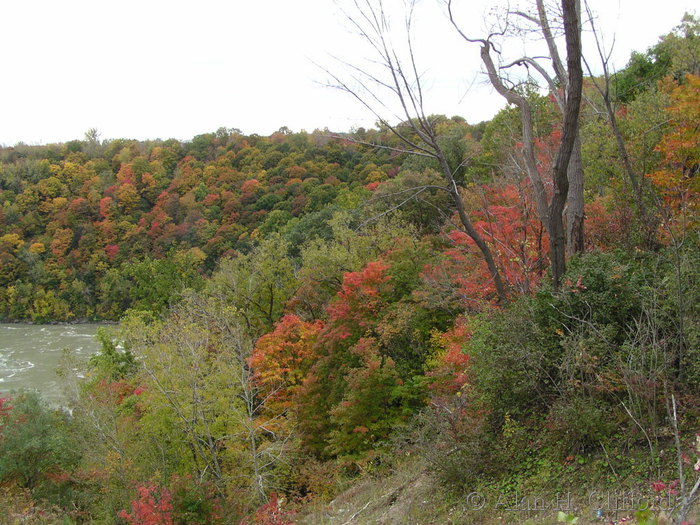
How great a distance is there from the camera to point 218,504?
10.0 m

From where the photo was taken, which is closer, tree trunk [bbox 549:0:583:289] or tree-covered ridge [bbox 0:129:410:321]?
tree trunk [bbox 549:0:583:289]

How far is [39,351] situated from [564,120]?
39295mm

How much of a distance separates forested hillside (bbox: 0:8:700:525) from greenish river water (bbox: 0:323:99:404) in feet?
21.1

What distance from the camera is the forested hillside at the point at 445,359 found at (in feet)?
A: 19.4

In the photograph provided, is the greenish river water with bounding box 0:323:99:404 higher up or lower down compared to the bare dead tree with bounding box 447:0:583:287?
lower down

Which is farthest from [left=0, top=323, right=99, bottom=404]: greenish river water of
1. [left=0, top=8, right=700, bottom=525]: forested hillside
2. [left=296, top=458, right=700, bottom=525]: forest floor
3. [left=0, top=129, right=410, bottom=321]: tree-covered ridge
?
[left=296, top=458, right=700, bottom=525]: forest floor

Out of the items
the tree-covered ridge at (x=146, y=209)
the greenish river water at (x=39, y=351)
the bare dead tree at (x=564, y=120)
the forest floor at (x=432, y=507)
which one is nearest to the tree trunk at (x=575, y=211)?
the bare dead tree at (x=564, y=120)

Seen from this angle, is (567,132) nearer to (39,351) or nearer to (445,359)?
(445,359)

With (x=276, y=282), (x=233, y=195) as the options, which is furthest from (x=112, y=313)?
(x=276, y=282)

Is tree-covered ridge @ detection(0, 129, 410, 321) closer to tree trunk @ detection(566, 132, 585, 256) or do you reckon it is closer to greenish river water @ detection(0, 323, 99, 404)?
greenish river water @ detection(0, 323, 99, 404)

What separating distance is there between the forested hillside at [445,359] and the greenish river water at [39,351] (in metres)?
6.44

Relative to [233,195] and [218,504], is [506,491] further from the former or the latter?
[233,195]

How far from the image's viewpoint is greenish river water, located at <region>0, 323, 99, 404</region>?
92.4 ft

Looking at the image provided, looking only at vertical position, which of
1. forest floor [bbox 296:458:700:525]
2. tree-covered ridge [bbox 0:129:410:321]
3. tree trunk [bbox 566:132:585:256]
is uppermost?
tree-covered ridge [bbox 0:129:410:321]
